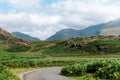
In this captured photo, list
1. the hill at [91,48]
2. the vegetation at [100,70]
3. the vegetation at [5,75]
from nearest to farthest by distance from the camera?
the vegetation at [5,75]
the vegetation at [100,70]
the hill at [91,48]

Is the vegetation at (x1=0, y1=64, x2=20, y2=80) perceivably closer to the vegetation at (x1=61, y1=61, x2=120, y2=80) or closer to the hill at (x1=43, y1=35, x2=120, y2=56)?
the vegetation at (x1=61, y1=61, x2=120, y2=80)

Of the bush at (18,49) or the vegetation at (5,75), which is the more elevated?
the bush at (18,49)

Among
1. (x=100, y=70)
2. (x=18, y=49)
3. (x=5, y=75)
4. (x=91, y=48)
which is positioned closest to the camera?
(x=5, y=75)

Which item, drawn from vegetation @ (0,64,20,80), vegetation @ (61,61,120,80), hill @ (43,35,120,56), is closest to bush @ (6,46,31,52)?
hill @ (43,35,120,56)

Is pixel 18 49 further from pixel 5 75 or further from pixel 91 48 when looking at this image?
pixel 5 75

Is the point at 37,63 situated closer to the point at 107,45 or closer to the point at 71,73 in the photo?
the point at 71,73

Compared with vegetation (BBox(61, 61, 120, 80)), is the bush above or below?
above

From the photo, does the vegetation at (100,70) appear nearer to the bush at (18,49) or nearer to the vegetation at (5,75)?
the vegetation at (5,75)

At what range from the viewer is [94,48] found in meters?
152

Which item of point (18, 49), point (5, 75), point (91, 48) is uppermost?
point (18, 49)

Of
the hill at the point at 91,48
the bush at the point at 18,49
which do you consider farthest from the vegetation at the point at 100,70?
the bush at the point at 18,49

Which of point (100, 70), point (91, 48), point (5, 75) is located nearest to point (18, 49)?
point (91, 48)

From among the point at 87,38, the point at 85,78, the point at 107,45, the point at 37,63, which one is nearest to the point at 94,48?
the point at 107,45

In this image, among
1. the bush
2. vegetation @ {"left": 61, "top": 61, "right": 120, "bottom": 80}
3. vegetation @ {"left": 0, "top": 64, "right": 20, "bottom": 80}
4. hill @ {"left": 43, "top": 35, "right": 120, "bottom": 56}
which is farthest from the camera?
the bush
